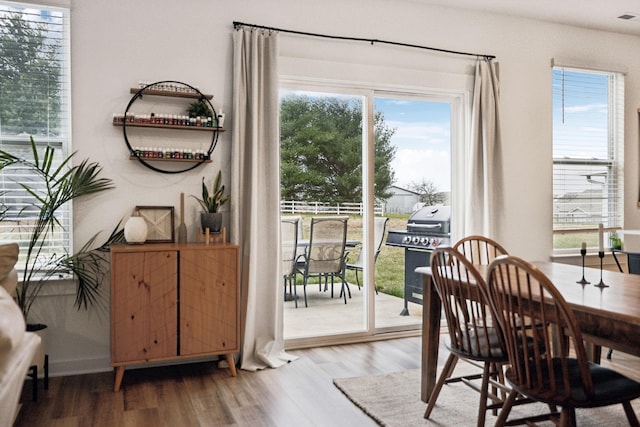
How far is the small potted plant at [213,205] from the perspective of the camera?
3.65 m

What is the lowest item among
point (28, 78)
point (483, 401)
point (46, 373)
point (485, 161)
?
point (46, 373)

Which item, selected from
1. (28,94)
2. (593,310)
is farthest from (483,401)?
(28,94)

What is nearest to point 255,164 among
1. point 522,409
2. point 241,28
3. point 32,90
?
point 241,28

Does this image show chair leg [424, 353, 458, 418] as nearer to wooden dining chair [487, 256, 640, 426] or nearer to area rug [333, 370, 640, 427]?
area rug [333, 370, 640, 427]

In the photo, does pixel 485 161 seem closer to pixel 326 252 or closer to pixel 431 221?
pixel 431 221

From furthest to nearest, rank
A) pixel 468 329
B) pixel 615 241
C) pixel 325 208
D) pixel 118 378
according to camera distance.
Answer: pixel 615 241 < pixel 325 208 < pixel 118 378 < pixel 468 329

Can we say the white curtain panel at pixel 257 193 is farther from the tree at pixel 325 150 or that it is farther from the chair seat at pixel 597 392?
the chair seat at pixel 597 392

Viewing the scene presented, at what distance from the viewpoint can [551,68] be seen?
5.03m

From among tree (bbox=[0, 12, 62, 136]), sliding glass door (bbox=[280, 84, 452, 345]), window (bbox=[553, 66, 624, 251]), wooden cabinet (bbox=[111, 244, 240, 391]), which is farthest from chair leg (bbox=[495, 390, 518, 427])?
window (bbox=[553, 66, 624, 251])

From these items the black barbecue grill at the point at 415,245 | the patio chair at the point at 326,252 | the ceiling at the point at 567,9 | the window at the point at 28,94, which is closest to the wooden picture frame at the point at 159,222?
the window at the point at 28,94

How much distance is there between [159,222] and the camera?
12.2 feet

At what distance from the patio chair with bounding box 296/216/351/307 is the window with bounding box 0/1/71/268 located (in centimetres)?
173

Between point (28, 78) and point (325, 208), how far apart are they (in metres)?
2.24

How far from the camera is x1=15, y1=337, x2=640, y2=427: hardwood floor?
2812 mm
